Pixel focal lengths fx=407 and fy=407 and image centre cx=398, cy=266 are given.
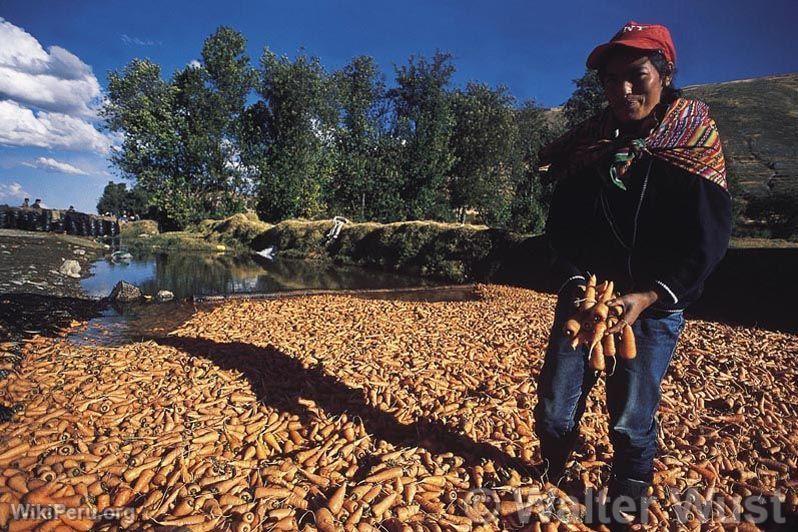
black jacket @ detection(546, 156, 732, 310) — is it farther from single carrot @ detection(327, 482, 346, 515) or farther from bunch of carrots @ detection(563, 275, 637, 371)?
single carrot @ detection(327, 482, 346, 515)

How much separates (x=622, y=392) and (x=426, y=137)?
24.1 meters

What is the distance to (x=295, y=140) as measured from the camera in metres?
30.5

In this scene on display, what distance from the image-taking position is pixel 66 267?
11.5 meters

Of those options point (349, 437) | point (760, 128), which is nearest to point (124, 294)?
point (349, 437)

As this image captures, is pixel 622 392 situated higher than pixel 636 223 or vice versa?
pixel 636 223

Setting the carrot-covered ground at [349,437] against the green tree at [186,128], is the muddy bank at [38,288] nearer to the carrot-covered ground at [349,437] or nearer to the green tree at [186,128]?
the carrot-covered ground at [349,437]

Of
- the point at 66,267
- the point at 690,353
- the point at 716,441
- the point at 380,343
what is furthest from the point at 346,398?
the point at 66,267

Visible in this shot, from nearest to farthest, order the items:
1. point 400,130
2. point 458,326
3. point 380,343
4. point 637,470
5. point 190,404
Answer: point 637,470, point 190,404, point 380,343, point 458,326, point 400,130

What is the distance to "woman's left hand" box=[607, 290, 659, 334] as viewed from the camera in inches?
61.5

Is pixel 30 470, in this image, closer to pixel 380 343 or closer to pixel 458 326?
pixel 380 343

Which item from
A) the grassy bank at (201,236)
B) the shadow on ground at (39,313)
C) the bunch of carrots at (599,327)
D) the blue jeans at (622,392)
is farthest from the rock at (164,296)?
the grassy bank at (201,236)

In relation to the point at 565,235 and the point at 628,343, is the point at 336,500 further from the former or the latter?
the point at 565,235

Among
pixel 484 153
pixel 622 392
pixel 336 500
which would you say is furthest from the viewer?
pixel 484 153

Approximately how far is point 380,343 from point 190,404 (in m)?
2.38
